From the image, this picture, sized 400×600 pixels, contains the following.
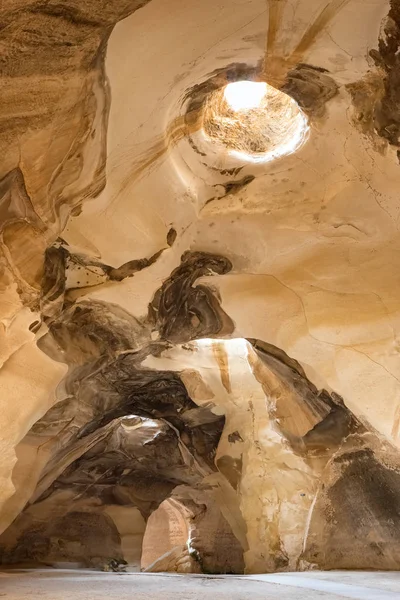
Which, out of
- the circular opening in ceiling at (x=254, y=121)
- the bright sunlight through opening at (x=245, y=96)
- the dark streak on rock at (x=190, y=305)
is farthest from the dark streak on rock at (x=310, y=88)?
the dark streak on rock at (x=190, y=305)

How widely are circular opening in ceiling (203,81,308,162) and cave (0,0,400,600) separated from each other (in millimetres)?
14

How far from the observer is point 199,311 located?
14.9 feet

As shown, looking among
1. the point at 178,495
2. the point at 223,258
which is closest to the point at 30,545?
the point at 178,495

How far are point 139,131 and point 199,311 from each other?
1785 millimetres

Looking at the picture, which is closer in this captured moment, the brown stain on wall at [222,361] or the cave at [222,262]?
the cave at [222,262]

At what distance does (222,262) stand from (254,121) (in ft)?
3.53

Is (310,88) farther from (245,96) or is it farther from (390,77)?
(245,96)

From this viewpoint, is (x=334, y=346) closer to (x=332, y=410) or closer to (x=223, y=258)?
(x=332, y=410)

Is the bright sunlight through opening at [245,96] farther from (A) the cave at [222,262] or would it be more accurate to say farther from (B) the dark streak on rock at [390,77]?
(B) the dark streak on rock at [390,77]

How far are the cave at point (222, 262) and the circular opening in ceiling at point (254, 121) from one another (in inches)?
0.6

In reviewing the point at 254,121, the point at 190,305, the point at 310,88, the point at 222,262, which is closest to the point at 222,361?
the point at 190,305

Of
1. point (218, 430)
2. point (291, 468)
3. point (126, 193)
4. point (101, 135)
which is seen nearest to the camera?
point (101, 135)

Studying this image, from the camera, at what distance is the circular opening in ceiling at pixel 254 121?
3398mm

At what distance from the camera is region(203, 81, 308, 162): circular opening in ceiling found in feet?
11.1
